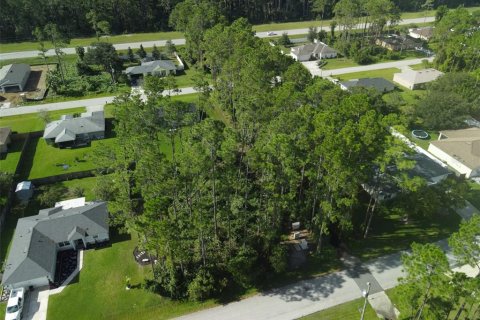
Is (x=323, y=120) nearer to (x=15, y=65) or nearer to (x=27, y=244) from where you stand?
(x=27, y=244)

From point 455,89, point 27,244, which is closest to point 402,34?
point 455,89

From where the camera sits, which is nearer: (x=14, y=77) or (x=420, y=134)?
(x=420, y=134)

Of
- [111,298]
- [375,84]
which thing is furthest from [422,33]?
[111,298]

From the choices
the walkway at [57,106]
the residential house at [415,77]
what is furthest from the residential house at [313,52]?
the walkway at [57,106]

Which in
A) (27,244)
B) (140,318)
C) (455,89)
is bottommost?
(140,318)

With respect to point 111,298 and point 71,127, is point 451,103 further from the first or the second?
point 71,127

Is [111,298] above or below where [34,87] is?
below

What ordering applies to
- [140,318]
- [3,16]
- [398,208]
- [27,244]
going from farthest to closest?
[3,16], [398,208], [27,244], [140,318]
